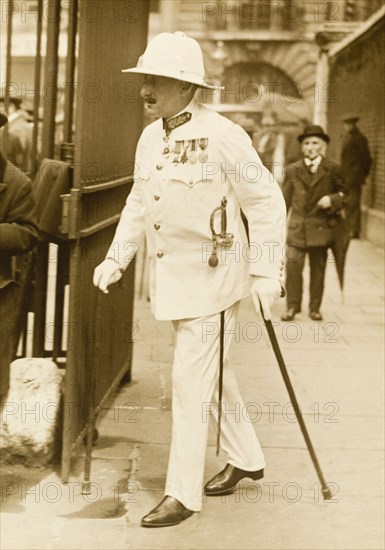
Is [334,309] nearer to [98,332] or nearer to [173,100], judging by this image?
[98,332]

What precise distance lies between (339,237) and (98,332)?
5464 millimetres

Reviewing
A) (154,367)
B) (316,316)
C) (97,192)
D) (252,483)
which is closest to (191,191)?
(97,192)

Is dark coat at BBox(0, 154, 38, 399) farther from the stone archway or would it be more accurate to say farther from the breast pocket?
the stone archway

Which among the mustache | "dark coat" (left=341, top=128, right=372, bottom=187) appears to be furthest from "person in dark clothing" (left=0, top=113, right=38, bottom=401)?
"dark coat" (left=341, top=128, right=372, bottom=187)

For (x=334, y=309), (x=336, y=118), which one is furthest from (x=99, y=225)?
(x=336, y=118)

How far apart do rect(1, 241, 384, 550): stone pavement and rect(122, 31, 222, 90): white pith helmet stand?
1.54m

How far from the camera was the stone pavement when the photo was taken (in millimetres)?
5184

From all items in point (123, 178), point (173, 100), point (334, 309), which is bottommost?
point (334, 309)

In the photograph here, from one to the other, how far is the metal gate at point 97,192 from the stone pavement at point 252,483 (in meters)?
0.25

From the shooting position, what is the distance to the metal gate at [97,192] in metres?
5.74

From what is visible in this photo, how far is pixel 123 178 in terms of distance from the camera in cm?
724

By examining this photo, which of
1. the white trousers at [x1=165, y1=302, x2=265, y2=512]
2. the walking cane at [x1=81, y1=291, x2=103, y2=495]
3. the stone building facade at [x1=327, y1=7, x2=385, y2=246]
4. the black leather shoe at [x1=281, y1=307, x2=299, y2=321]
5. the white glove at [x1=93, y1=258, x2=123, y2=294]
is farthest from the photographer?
the stone building facade at [x1=327, y1=7, x2=385, y2=246]

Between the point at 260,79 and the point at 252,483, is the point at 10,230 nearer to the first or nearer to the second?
the point at 252,483

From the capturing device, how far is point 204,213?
5316 mm
